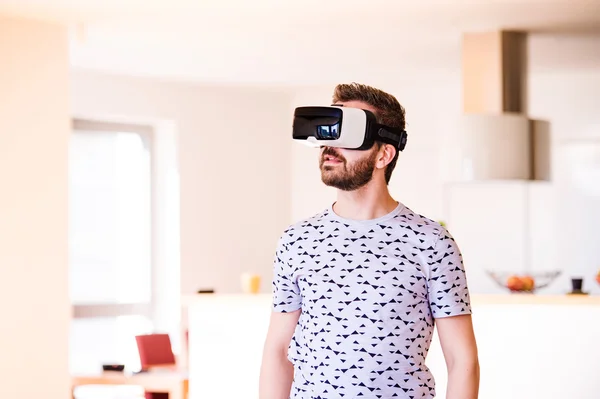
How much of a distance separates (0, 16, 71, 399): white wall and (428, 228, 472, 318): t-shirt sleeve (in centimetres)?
404

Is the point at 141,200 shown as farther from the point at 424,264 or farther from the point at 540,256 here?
the point at 424,264

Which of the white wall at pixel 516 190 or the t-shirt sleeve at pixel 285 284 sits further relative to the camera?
the white wall at pixel 516 190

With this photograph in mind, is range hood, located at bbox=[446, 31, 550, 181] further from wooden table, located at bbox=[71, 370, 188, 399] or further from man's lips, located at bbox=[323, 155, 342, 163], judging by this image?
man's lips, located at bbox=[323, 155, 342, 163]

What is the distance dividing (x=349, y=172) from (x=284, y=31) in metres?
4.10

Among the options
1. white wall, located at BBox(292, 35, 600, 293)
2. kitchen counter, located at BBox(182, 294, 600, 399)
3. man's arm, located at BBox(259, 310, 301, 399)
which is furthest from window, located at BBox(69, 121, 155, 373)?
man's arm, located at BBox(259, 310, 301, 399)

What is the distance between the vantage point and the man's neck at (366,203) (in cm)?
203

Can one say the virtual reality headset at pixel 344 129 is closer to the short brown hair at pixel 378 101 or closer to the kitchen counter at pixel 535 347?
the short brown hair at pixel 378 101

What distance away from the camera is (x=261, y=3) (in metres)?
5.25

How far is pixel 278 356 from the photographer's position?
6.84ft

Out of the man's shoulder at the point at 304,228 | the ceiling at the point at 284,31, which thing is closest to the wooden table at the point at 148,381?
the ceiling at the point at 284,31

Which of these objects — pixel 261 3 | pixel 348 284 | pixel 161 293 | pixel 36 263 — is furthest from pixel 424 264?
pixel 161 293

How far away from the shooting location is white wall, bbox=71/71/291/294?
7.66m

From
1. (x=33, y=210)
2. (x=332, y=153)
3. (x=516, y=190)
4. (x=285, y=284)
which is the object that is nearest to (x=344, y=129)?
(x=332, y=153)

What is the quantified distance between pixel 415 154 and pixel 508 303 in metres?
4.15
